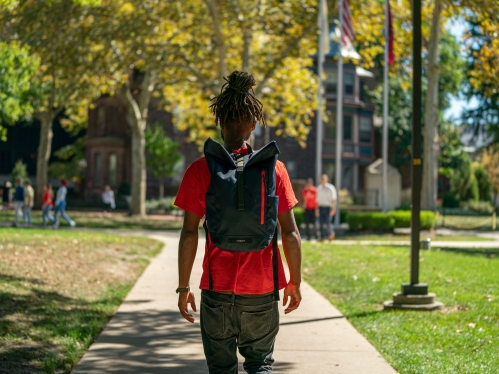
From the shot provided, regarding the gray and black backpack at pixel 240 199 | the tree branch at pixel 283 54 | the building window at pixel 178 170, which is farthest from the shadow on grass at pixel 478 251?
the building window at pixel 178 170

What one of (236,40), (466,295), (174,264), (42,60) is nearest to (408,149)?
(236,40)

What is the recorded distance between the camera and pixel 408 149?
189 ft

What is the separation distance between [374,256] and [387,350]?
10.5 meters

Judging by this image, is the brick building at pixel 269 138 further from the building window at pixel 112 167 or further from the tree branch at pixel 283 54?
the tree branch at pixel 283 54

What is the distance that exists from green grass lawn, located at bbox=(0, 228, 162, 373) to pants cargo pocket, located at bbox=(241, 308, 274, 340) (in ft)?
9.66

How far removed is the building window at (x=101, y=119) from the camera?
A: 5459 cm

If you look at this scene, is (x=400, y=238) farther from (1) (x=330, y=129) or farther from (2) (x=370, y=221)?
(1) (x=330, y=129)

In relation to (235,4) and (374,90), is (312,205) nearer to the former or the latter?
(235,4)

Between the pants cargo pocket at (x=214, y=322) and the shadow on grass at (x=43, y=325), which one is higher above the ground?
the pants cargo pocket at (x=214, y=322)

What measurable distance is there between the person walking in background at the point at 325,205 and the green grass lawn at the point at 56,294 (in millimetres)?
5578

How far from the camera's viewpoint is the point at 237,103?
4.60m

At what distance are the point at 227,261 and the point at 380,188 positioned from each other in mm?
42006

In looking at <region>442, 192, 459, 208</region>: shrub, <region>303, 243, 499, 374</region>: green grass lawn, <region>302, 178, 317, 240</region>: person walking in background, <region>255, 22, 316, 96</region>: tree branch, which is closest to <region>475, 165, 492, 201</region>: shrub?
<region>442, 192, 459, 208</region>: shrub

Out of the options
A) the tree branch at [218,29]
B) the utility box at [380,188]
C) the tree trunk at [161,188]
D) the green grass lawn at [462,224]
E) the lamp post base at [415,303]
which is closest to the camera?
the lamp post base at [415,303]
